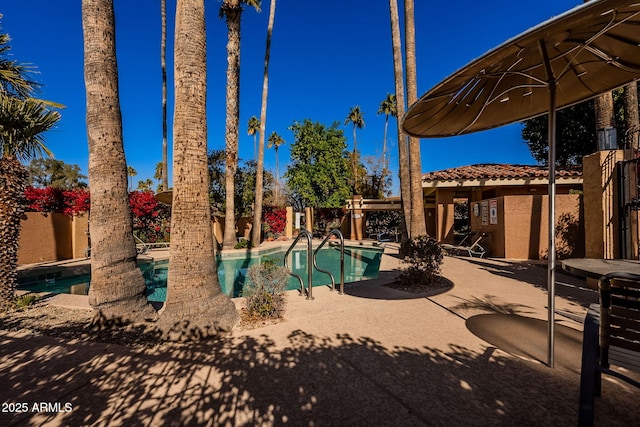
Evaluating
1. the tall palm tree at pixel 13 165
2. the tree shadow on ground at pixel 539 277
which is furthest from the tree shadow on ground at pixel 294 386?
the tree shadow on ground at pixel 539 277

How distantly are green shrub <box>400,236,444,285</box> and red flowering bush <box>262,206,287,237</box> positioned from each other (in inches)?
577

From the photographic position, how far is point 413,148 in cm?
841

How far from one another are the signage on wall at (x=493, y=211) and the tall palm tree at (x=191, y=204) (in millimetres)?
10324

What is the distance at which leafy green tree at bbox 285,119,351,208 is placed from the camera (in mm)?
21906

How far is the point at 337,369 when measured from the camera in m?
2.86

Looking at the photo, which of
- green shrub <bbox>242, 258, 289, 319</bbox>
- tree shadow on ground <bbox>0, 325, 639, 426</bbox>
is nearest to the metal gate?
tree shadow on ground <bbox>0, 325, 639, 426</bbox>

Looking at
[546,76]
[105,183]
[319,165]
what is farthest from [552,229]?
[319,165]

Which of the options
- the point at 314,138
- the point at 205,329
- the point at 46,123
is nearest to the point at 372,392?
the point at 205,329

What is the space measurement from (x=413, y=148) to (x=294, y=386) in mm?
7377

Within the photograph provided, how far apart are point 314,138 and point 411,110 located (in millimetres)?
19758

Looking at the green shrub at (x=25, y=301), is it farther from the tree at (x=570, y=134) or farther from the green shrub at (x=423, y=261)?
the tree at (x=570, y=134)

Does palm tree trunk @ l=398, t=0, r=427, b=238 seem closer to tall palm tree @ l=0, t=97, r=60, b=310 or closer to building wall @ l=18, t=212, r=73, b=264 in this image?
tall palm tree @ l=0, t=97, r=60, b=310

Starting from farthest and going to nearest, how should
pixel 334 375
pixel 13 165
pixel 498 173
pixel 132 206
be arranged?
pixel 132 206 < pixel 498 173 < pixel 13 165 < pixel 334 375

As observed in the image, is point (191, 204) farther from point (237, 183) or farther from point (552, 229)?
point (237, 183)
